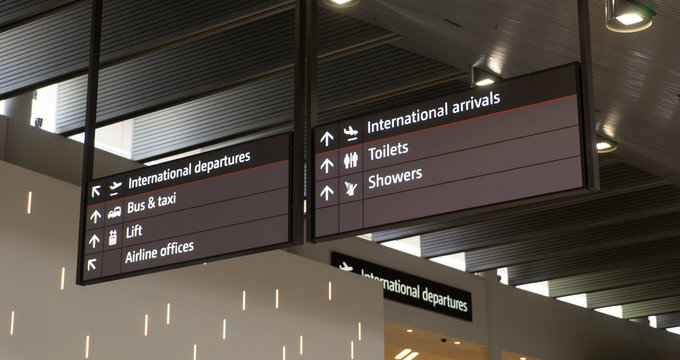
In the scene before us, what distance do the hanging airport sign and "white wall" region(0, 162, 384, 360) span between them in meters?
1.64

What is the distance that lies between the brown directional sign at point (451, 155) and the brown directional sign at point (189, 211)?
0.26 m

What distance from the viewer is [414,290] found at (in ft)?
47.1

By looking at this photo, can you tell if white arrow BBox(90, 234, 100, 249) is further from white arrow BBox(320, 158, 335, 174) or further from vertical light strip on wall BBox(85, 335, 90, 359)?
vertical light strip on wall BBox(85, 335, 90, 359)

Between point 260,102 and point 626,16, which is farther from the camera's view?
point 260,102

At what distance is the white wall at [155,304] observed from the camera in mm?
8586

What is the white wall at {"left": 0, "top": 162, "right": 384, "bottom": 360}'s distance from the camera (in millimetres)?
8586

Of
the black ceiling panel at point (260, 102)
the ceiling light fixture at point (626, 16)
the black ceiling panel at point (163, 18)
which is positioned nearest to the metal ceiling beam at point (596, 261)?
the black ceiling panel at point (260, 102)

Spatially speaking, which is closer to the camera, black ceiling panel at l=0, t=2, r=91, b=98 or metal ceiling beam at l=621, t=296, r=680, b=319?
black ceiling panel at l=0, t=2, r=91, b=98

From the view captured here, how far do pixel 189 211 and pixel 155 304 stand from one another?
141 inches

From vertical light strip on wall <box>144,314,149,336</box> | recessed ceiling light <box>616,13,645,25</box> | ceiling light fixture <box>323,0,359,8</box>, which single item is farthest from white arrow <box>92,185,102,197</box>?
recessed ceiling light <box>616,13,645,25</box>

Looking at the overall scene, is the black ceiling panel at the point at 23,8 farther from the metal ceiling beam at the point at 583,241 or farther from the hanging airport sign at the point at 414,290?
the metal ceiling beam at the point at 583,241

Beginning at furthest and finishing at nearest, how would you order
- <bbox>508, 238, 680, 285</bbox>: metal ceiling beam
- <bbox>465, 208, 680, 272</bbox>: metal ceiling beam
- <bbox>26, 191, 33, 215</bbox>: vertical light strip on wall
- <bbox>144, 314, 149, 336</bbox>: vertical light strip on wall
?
<bbox>508, 238, 680, 285</bbox>: metal ceiling beam < <bbox>465, 208, 680, 272</bbox>: metal ceiling beam < <bbox>144, 314, 149, 336</bbox>: vertical light strip on wall < <bbox>26, 191, 33, 215</bbox>: vertical light strip on wall

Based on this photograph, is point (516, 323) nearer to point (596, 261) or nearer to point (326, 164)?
point (596, 261)

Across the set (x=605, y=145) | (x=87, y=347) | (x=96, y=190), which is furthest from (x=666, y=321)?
(x=96, y=190)
